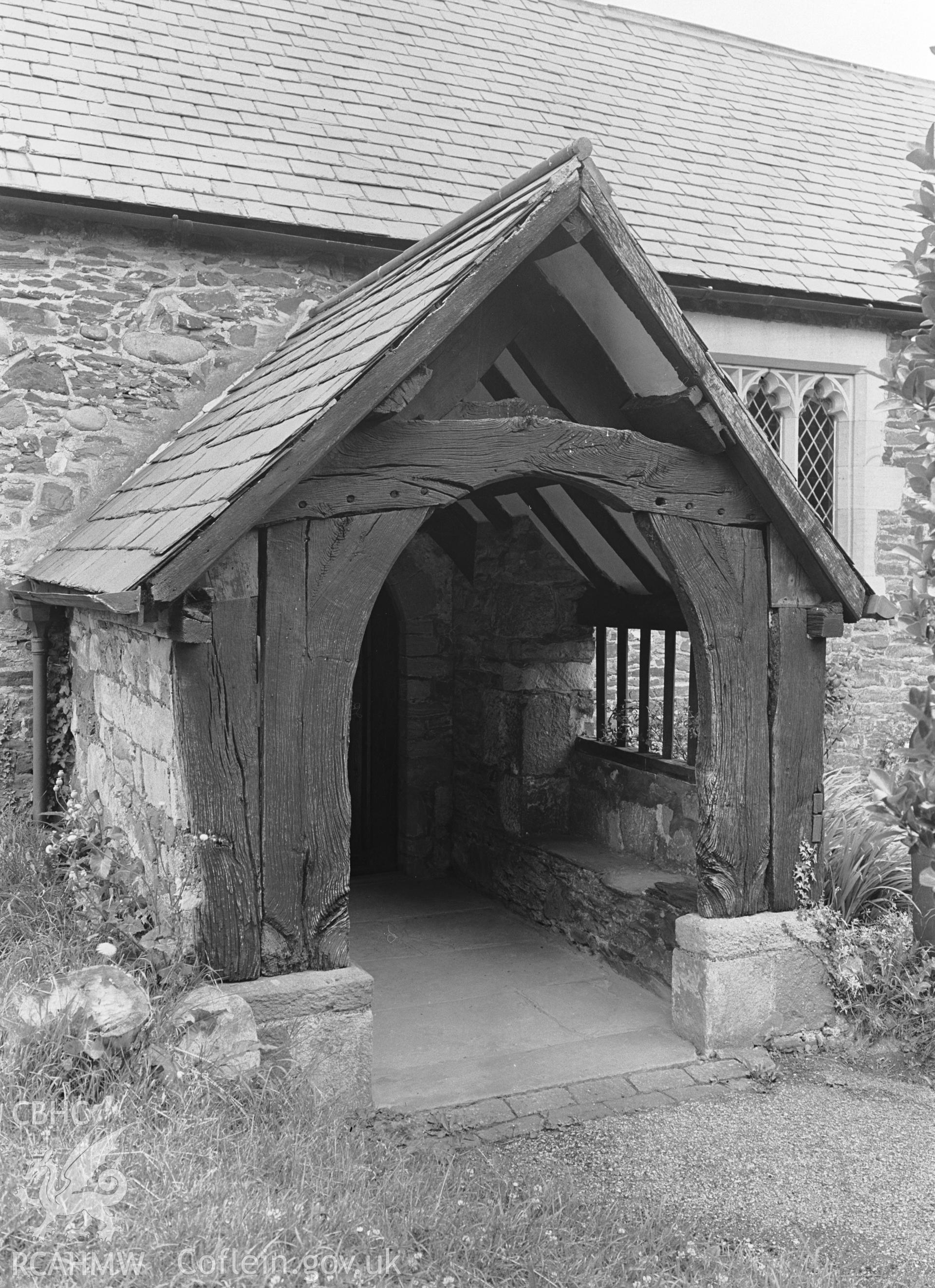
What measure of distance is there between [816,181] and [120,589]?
8802mm

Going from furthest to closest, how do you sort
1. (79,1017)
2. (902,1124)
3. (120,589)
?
1. (902,1124)
2. (120,589)
3. (79,1017)

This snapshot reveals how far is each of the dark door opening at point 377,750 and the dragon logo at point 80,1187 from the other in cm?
477

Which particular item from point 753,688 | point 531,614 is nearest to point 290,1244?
point 753,688

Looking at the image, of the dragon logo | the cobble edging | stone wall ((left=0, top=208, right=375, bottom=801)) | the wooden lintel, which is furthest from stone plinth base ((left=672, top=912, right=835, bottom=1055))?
stone wall ((left=0, top=208, right=375, bottom=801))

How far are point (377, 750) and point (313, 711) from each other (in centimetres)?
387

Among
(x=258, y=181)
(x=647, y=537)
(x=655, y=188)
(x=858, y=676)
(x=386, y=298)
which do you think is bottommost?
(x=858, y=676)

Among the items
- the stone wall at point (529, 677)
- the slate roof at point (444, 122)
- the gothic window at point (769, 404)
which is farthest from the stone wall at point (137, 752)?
the gothic window at point (769, 404)

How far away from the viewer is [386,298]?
178 inches

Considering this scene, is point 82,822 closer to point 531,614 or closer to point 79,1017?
point 79,1017

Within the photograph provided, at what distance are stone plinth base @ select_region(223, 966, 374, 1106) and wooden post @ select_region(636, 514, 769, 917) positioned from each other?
158cm

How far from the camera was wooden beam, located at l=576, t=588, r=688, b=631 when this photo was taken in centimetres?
556

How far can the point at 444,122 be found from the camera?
8625mm

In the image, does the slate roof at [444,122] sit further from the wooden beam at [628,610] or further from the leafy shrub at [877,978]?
the leafy shrub at [877,978]

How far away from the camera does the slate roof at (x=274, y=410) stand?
12.0ft
